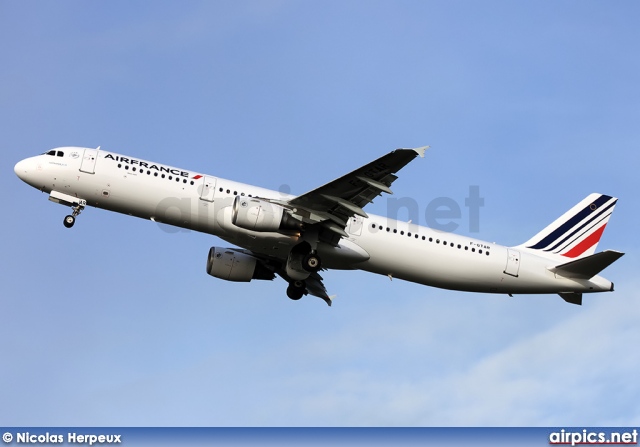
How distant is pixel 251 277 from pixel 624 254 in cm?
1807

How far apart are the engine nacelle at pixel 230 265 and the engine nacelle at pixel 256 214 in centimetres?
625

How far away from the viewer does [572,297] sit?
154 ft

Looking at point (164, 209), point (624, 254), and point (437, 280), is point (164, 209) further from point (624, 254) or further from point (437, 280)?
point (624, 254)

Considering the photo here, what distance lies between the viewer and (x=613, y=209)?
49.2 meters

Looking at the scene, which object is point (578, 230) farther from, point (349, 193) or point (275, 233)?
point (275, 233)

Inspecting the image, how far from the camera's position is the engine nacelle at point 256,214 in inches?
1625

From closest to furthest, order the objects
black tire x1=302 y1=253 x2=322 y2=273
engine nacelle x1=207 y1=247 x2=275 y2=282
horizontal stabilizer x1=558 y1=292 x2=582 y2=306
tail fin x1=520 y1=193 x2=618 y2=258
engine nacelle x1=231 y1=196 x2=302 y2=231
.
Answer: engine nacelle x1=231 y1=196 x2=302 y2=231
black tire x1=302 y1=253 x2=322 y2=273
horizontal stabilizer x1=558 y1=292 x2=582 y2=306
engine nacelle x1=207 y1=247 x2=275 y2=282
tail fin x1=520 y1=193 x2=618 y2=258

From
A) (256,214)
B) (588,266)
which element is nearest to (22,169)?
(256,214)

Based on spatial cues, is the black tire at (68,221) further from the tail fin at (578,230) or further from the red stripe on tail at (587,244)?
the red stripe on tail at (587,244)

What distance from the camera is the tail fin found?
48281mm

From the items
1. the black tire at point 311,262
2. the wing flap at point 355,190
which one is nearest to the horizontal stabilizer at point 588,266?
the wing flap at point 355,190

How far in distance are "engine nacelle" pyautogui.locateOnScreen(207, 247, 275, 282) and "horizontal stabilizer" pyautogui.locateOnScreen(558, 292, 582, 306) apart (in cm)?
1535

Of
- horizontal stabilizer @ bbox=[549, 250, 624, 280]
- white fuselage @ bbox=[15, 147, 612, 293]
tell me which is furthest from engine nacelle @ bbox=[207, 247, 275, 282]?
horizontal stabilizer @ bbox=[549, 250, 624, 280]

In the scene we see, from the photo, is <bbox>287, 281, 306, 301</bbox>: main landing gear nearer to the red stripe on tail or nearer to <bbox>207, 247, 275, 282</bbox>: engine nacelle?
<bbox>207, 247, 275, 282</bbox>: engine nacelle
